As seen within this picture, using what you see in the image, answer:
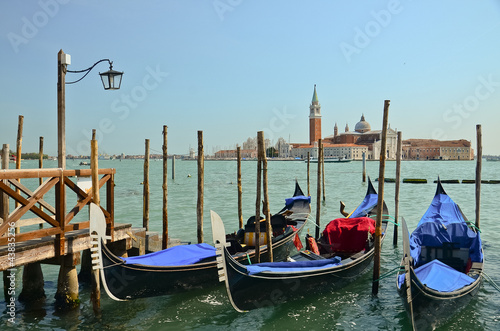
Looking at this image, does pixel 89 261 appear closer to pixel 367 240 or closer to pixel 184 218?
pixel 367 240

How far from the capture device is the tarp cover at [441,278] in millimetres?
4715

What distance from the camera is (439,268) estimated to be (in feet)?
16.8

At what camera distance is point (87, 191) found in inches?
202

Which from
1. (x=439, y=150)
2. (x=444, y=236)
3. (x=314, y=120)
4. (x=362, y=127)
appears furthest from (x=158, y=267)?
(x=362, y=127)

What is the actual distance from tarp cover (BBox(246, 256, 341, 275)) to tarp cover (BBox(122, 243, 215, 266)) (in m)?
0.94

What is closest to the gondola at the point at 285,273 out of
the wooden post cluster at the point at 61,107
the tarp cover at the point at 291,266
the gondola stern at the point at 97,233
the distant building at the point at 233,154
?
the tarp cover at the point at 291,266

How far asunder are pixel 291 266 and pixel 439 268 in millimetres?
1732

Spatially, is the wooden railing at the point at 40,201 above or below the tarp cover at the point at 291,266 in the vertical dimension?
above

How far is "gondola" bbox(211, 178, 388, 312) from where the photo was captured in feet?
15.6

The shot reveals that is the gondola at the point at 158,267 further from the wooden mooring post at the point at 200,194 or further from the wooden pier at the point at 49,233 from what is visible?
the wooden mooring post at the point at 200,194

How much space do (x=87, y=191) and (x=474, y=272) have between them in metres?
4.93

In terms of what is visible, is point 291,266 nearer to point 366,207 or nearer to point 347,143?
point 366,207

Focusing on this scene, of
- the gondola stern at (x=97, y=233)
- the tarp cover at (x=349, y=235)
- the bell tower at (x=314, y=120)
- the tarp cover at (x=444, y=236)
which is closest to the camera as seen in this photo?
the gondola stern at (x=97, y=233)

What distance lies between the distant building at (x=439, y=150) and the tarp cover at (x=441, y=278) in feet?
334
